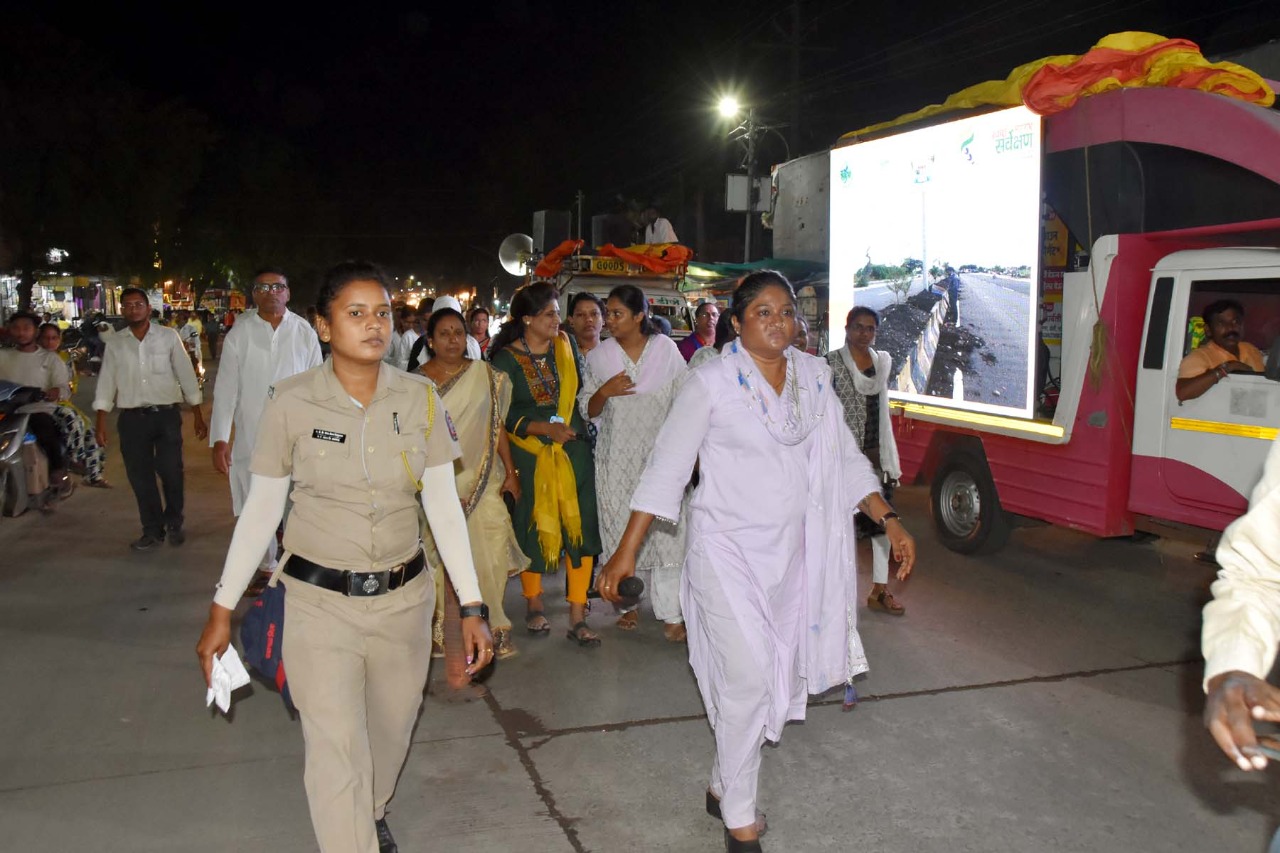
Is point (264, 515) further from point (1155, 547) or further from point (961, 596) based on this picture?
point (1155, 547)

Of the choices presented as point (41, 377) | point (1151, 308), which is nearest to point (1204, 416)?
point (1151, 308)

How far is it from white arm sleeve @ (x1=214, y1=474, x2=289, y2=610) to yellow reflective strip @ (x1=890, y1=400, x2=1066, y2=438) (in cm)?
551

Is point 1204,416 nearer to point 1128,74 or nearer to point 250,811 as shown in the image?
point 1128,74

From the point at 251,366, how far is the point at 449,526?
425cm

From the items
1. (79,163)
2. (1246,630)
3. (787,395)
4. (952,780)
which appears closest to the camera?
(1246,630)

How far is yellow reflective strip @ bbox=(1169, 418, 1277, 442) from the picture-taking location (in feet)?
20.3

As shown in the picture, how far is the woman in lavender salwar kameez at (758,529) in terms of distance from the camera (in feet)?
11.6

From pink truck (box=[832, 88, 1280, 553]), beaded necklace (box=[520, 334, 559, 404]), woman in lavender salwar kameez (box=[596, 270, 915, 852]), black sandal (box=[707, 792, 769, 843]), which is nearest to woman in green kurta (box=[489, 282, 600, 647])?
beaded necklace (box=[520, 334, 559, 404])

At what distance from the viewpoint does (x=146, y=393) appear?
26.0 feet

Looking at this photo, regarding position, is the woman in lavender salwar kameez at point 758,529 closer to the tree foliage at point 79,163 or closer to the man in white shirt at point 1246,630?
the man in white shirt at point 1246,630

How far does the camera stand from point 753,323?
375 cm

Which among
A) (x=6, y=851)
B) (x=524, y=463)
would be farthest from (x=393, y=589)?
(x=524, y=463)

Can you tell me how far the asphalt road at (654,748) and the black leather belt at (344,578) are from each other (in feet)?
3.93

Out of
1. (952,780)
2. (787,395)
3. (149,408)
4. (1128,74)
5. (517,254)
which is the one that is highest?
(1128,74)
